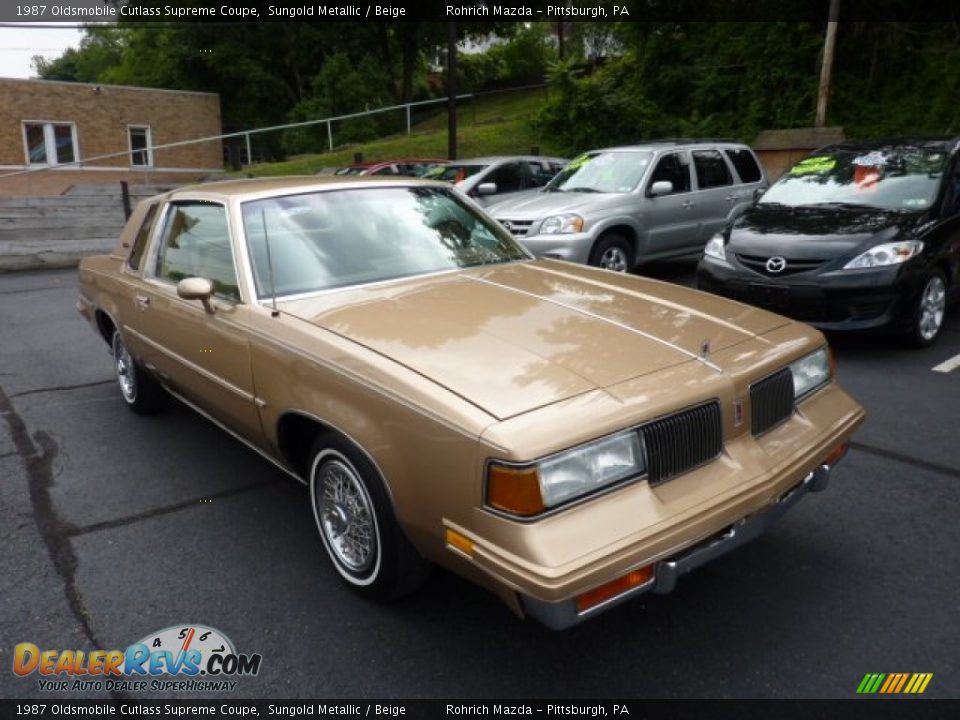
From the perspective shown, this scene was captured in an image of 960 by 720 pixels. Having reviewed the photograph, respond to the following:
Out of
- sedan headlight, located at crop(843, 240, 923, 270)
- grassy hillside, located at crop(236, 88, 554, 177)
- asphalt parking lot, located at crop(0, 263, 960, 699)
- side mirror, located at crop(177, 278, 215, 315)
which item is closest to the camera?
asphalt parking lot, located at crop(0, 263, 960, 699)

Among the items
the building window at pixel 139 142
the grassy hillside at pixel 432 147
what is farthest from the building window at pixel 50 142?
the grassy hillside at pixel 432 147

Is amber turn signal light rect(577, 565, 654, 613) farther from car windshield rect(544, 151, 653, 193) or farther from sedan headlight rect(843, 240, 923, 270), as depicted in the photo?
car windshield rect(544, 151, 653, 193)

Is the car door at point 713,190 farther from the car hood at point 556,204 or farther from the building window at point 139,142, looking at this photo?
the building window at point 139,142

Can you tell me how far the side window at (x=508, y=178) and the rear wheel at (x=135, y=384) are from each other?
7.60m

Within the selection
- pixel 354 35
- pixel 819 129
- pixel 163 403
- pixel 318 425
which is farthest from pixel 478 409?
pixel 354 35

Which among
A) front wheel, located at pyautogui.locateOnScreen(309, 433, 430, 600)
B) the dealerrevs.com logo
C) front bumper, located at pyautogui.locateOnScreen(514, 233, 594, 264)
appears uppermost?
front bumper, located at pyautogui.locateOnScreen(514, 233, 594, 264)

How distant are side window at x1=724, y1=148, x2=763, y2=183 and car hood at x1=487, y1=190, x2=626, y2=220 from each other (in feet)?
7.53

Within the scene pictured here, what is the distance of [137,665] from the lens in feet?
8.74

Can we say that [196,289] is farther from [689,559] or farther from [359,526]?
[689,559]

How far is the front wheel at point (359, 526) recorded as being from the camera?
268 centimetres

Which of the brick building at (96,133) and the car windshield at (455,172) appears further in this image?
the brick building at (96,133)

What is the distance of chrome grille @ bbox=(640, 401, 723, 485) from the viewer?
7.83ft

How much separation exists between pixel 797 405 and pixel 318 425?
6.35ft

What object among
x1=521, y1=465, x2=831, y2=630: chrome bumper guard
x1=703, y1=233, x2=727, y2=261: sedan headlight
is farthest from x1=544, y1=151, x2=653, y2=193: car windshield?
x1=521, y1=465, x2=831, y2=630: chrome bumper guard
